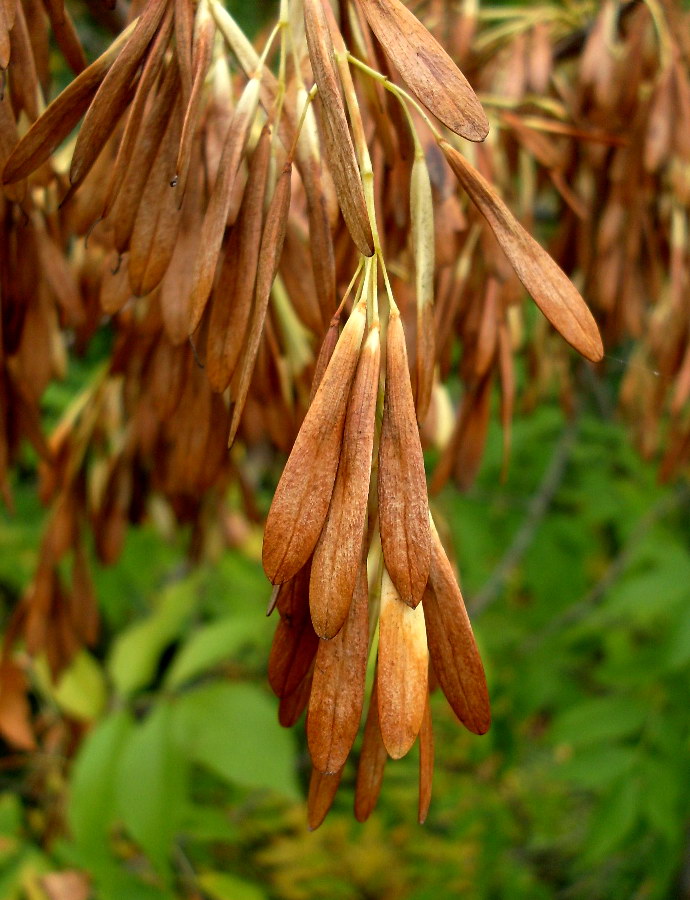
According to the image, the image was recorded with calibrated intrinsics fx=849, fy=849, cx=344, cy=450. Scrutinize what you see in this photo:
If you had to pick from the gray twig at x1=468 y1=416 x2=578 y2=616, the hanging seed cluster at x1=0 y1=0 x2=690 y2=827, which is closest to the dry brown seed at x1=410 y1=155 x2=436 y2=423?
the hanging seed cluster at x1=0 y1=0 x2=690 y2=827

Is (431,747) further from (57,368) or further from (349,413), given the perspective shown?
(57,368)

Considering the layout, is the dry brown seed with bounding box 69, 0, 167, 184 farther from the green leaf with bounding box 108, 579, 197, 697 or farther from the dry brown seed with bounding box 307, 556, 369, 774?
the green leaf with bounding box 108, 579, 197, 697

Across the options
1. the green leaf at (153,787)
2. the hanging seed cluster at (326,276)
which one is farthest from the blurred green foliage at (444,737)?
the hanging seed cluster at (326,276)

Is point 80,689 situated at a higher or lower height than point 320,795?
lower

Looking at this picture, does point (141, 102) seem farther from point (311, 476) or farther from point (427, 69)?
point (311, 476)

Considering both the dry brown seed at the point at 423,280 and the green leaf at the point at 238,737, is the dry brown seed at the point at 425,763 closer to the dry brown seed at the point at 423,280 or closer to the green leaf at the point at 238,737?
the dry brown seed at the point at 423,280

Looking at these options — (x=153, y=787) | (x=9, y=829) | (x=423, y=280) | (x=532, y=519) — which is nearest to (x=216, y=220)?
(x=423, y=280)

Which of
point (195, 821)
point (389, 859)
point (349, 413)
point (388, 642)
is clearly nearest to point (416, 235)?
point (349, 413)
